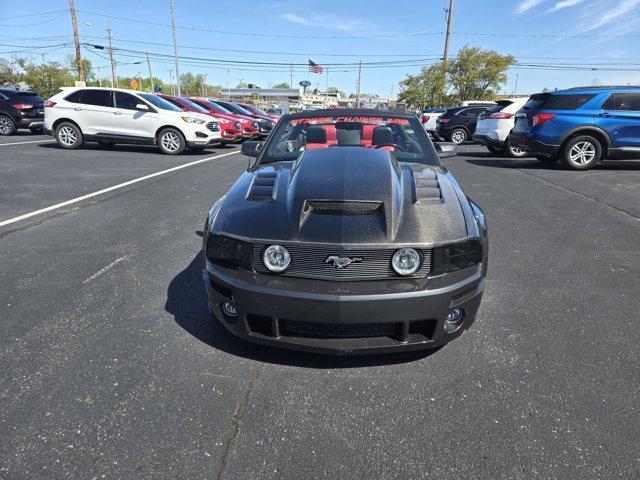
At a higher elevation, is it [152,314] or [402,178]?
[402,178]

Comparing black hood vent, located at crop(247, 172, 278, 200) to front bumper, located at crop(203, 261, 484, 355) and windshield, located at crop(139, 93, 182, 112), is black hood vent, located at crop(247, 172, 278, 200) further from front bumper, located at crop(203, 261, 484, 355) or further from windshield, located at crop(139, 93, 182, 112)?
windshield, located at crop(139, 93, 182, 112)

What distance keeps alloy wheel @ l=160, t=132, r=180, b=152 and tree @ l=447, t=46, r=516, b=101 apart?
1387 inches

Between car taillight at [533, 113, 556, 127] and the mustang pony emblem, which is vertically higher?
car taillight at [533, 113, 556, 127]

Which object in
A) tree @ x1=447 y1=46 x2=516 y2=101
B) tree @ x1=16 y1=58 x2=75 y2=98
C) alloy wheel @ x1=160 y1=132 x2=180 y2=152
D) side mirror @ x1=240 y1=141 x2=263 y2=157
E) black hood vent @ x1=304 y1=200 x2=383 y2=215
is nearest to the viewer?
black hood vent @ x1=304 y1=200 x2=383 y2=215

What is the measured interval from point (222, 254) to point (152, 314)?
3.58ft

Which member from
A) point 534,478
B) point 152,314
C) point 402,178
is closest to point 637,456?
point 534,478

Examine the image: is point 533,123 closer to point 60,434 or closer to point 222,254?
point 222,254

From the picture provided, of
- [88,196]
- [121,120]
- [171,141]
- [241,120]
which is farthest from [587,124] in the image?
[121,120]

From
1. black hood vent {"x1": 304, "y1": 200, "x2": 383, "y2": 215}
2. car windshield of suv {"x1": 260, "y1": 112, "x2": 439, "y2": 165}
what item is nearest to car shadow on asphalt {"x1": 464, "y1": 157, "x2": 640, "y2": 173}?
car windshield of suv {"x1": 260, "y1": 112, "x2": 439, "y2": 165}

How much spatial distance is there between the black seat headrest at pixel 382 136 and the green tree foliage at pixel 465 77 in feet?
130

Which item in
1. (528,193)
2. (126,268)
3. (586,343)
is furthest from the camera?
(528,193)

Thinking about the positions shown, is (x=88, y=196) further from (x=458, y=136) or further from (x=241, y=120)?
(x=458, y=136)

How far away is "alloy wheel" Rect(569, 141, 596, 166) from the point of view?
9.83 m

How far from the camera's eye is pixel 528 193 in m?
7.54
